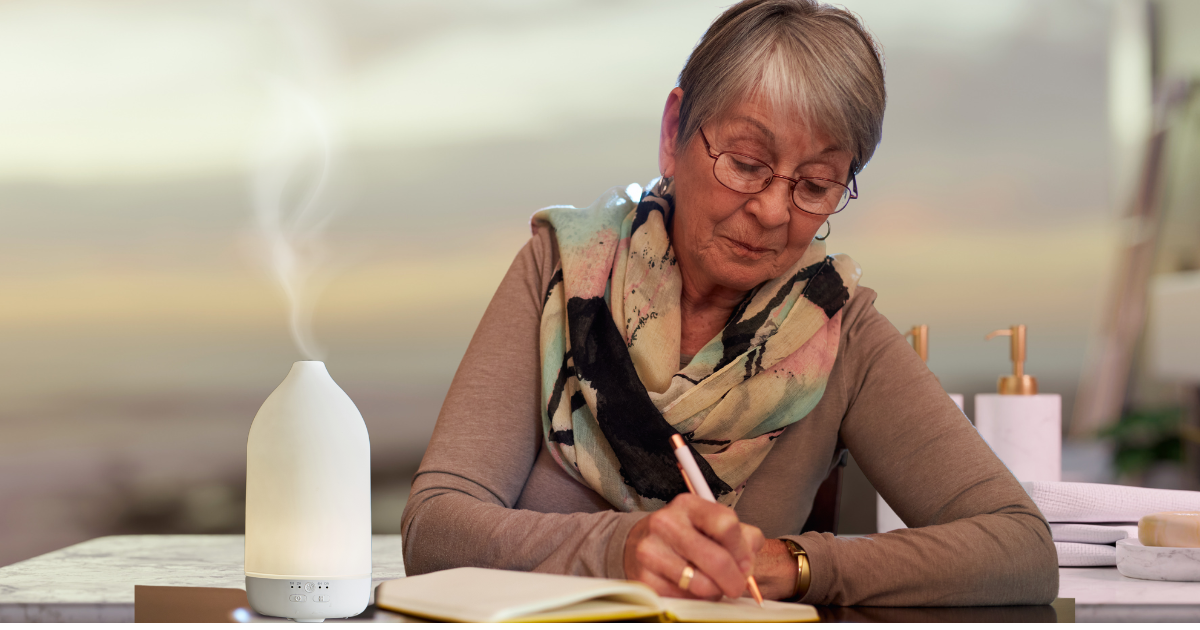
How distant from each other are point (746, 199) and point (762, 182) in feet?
0.09

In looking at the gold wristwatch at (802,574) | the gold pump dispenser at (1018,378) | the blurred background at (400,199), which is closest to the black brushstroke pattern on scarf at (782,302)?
the gold wristwatch at (802,574)

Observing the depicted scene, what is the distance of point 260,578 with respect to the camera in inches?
24.3

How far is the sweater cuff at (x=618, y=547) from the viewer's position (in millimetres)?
770

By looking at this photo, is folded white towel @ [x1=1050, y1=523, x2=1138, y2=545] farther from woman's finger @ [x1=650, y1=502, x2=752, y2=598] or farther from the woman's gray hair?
woman's finger @ [x1=650, y1=502, x2=752, y2=598]

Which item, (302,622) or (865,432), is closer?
(302,622)

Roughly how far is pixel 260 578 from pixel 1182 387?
A: 2.50 metres

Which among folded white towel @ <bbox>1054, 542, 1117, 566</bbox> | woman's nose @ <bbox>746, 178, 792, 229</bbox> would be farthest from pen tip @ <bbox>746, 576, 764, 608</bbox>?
folded white towel @ <bbox>1054, 542, 1117, 566</bbox>

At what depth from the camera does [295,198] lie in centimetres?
246

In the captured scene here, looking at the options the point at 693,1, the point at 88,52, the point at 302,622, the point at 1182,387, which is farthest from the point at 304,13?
the point at 1182,387

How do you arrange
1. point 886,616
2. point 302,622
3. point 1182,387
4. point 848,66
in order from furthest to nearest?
point 1182,387, point 848,66, point 886,616, point 302,622

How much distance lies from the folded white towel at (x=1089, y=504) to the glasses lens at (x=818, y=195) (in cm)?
48

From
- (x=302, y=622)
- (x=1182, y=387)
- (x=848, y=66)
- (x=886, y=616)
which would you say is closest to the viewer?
(x=302, y=622)

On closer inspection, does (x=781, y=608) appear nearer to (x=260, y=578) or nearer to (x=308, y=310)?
(x=260, y=578)

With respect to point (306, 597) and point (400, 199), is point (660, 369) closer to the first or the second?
point (306, 597)
